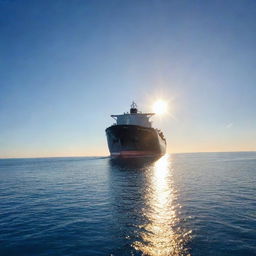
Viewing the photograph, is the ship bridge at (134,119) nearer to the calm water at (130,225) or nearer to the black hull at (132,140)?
the black hull at (132,140)

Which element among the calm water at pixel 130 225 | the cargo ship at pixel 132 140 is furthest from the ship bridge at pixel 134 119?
the calm water at pixel 130 225

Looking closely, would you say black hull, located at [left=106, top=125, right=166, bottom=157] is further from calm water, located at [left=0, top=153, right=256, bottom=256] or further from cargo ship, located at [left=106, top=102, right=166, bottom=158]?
calm water, located at [left=0, top=153, right=256, bottom=256]

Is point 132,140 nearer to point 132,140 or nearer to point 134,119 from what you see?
point 132,140

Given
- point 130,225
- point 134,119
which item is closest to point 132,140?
point 134,119

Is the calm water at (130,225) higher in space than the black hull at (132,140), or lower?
lower

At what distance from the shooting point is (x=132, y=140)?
7475 cm

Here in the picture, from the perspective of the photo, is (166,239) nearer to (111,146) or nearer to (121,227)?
(121,227)

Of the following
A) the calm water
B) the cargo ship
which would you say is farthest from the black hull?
the calm water

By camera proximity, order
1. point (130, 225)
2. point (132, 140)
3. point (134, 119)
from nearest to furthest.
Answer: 1. point (130, 225)
2. point (132, 140)
3. point (134, 119)

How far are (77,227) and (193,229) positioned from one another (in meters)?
7.10

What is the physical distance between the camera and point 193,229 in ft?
40.4

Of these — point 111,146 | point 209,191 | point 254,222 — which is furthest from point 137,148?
point 254,222

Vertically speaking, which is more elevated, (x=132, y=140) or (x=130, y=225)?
(x=132, y=140)

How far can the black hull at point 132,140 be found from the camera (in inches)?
2874
